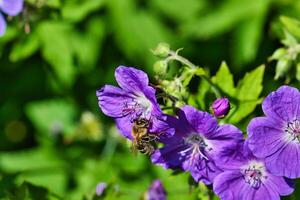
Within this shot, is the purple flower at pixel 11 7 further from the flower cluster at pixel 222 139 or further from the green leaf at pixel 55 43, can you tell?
the flower cluster at pixel 222 139

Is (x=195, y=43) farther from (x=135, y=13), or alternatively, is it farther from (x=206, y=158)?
(x=206, y=158)

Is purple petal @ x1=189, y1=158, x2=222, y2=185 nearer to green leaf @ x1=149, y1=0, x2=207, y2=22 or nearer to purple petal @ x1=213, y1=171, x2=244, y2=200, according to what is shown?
purple petal @ x1=213, y1=171, x2=244, y2=200

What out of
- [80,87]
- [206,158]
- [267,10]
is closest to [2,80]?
[80,87]

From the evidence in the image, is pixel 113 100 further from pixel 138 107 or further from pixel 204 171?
pixel 204 171

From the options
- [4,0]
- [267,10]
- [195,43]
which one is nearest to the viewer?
[4,0]

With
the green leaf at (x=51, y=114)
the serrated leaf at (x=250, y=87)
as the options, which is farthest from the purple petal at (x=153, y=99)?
the green leaf at (x=51, y=114)

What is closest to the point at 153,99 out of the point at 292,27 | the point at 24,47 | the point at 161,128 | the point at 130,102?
the point at 161,128
